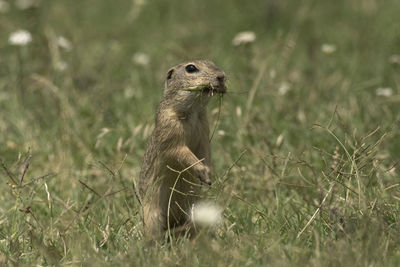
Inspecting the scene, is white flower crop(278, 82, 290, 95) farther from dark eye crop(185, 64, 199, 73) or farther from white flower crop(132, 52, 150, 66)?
dark eye crop(185, 64, 199, 73)

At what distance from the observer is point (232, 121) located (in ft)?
19.2

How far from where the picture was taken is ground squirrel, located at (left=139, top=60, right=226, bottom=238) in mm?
4152

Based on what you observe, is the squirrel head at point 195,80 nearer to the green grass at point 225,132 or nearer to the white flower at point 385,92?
the green grass at point 225,132

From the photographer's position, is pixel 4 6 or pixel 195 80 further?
pixel 4 6

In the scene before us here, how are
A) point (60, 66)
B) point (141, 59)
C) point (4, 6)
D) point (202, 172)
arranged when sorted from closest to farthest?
point (202, 172) → point (60, 66) → point (141, 59) → point (4, 6)

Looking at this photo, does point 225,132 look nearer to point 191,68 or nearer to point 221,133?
point 221,133

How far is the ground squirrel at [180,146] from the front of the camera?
163 inches

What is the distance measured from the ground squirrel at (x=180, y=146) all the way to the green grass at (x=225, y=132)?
→ 17 cm

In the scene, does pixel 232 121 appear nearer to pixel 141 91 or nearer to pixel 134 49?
pixel 141 91

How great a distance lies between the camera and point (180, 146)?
419 cm

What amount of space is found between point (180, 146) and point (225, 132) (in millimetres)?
1518

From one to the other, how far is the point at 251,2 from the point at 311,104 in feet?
12.0

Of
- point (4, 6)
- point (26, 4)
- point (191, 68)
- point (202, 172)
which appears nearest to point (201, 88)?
point (191, 68)

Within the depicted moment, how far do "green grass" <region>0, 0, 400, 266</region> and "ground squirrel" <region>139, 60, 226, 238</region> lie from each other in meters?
0.17
